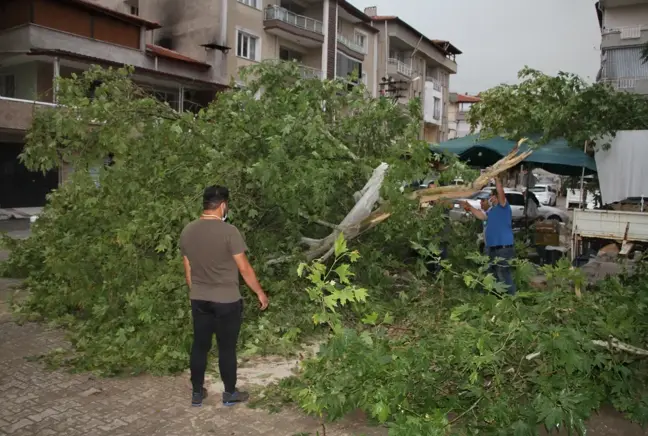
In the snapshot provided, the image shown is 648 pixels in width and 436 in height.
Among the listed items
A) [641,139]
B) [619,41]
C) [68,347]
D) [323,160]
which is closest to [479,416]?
[323,160]

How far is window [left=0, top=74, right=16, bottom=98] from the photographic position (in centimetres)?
2180

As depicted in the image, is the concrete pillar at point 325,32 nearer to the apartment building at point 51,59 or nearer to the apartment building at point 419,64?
the apartment building at point 419,64

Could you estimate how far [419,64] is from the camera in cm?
4484

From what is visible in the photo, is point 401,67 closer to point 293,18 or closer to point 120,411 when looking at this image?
point 293,18

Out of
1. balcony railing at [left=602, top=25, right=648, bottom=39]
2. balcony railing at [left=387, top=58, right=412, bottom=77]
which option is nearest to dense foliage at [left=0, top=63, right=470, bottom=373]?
balcony railing at [left=602, top=25, right=648, bottom=39]

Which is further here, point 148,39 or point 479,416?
point 148,39

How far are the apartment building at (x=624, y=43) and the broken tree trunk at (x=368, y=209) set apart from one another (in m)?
17.4

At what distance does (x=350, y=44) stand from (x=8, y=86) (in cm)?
2024

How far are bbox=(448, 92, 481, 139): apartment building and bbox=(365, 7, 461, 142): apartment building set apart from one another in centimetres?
672

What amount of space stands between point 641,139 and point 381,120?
19.2 feet

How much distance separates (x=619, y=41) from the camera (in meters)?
23.2

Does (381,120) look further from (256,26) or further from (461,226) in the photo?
(256,26)

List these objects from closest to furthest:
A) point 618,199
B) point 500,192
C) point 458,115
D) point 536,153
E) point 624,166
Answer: point 500,192 → point 624,166 → point 618,199 → point 536,153 → point 458,115

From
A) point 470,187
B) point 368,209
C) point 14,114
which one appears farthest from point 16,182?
point 470,187
